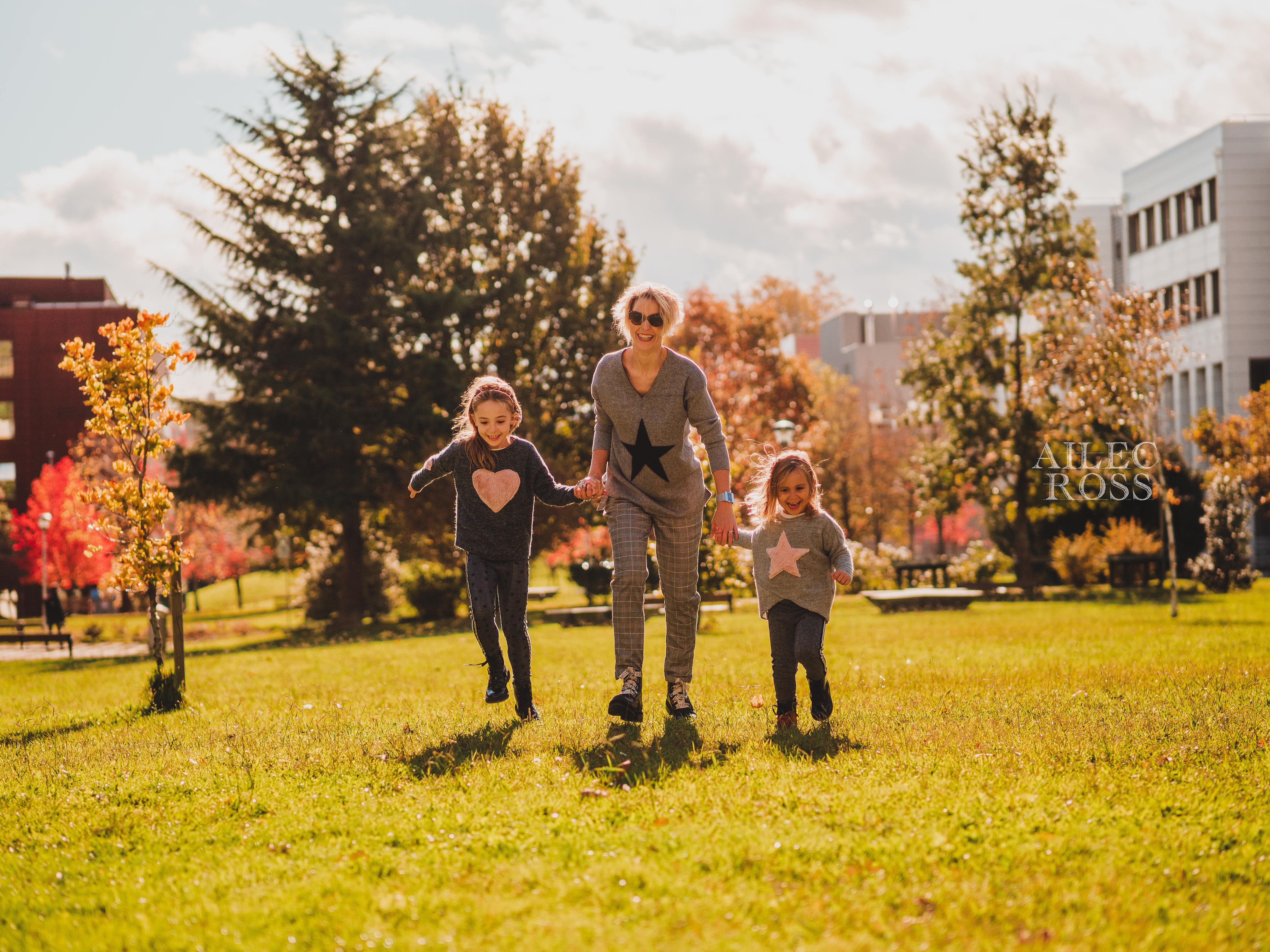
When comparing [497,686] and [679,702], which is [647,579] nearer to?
[679,702]

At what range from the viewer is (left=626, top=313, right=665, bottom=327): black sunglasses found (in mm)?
5859

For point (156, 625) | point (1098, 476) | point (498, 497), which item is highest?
point (1098, 476)

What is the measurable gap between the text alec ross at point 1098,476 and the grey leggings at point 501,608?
18694mm

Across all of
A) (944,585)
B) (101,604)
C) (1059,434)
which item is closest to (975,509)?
(944,585)

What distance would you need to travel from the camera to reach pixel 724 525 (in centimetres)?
582

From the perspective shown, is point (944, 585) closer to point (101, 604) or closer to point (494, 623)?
point (494, 623)

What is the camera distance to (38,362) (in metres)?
58.6

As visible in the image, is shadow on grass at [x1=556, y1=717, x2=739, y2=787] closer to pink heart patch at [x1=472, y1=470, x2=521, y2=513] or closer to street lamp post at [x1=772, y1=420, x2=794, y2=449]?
Answer: pink heart patch at [x1=472, y1=470, x2=521, y2=513]

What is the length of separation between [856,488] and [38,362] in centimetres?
4423

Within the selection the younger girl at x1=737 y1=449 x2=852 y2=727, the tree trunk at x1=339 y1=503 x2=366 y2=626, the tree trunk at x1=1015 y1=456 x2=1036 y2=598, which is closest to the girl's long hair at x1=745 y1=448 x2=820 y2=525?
the younger girl at x1=737 y1=449 x2=852 y2=727

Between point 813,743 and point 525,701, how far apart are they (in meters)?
1.80

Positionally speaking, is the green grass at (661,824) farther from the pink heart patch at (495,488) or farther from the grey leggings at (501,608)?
the pink heart patch at (495,488)

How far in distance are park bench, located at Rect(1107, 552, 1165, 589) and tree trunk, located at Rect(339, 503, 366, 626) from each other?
17545 millimetres

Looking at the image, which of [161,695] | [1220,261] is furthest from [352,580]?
[1220,261]
